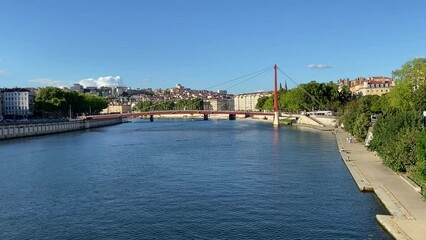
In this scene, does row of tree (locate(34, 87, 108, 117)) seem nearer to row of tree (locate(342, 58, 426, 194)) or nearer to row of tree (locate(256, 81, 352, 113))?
row of tree (locate(256, 81, 352, 113))

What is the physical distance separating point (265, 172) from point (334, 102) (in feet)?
191

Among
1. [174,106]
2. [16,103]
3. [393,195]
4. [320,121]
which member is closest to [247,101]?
[174,106]

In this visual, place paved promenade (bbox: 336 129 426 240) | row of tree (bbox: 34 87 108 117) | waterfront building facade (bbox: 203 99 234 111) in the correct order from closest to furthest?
1. paved promenade (bbox: 336 129 426 240)
2. row of tree (bbox: 34 87 108 117)
3. waterfront building facade (bbox: 203 99 234 111)

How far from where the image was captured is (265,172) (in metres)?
22.5

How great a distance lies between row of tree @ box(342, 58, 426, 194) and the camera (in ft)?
55.7

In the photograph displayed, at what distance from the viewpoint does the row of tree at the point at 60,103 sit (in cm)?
7606

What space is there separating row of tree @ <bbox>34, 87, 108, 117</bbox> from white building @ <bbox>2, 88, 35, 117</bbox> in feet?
17.7

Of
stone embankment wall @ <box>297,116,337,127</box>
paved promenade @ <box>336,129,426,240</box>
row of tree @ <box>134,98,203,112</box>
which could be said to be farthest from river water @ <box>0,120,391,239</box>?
row of tree @ <box>134,98,203,112</box>

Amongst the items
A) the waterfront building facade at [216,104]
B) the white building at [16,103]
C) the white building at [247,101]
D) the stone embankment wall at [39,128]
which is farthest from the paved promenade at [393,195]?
the waterfront building facade at [216,104]

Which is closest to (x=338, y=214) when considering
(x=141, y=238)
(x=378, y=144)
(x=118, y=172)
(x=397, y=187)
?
(x=397, y=187)

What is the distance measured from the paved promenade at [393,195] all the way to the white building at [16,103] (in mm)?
77963

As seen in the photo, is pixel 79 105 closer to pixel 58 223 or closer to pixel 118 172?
pixel 118 172

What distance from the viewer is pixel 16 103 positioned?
90.5m

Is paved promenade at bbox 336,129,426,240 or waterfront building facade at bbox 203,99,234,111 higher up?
waterfront building facade at bbox 203,99,234,111
